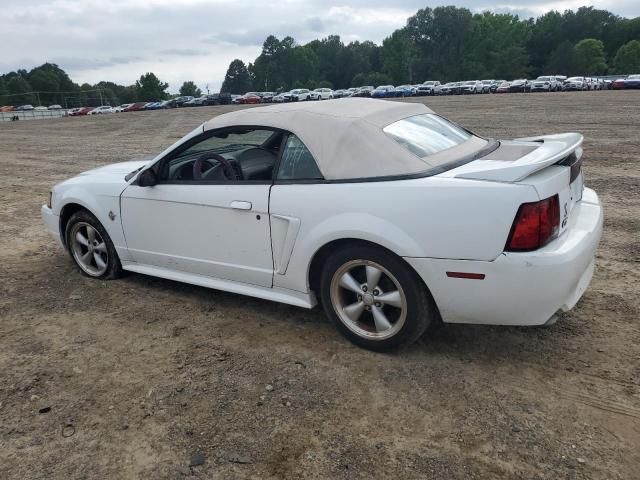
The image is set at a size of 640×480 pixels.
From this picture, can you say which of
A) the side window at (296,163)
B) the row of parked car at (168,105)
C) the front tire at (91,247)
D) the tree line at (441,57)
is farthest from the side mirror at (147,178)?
the tree line at (441,57)

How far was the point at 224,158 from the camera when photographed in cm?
402

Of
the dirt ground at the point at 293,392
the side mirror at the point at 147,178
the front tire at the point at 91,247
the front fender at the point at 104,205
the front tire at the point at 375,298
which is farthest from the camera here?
the front tire at the point at 91,247

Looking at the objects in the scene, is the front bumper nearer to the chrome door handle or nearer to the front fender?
the front fender

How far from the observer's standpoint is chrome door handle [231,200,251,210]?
3.59 metres

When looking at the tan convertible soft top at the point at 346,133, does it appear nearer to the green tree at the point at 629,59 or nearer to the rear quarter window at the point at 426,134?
the rear quarter window at the point at 426,134

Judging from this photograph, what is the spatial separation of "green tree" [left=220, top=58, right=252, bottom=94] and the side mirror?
12798 cm

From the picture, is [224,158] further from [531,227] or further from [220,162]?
[531,227]

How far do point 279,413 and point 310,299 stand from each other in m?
0.88

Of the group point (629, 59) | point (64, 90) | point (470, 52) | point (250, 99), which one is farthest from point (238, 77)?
point (629, 59)

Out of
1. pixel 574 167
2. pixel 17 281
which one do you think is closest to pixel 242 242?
pixel 574 167

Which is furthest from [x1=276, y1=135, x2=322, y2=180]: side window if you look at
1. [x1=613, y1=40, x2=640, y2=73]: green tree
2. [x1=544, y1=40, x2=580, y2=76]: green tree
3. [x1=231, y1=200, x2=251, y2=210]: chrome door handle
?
[x1=544, y1=40, x2=580, y2=76]: green tree

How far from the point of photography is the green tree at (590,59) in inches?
Answer: 3543

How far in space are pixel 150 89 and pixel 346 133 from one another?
104938mm

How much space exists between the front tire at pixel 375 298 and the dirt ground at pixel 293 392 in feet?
0.50
